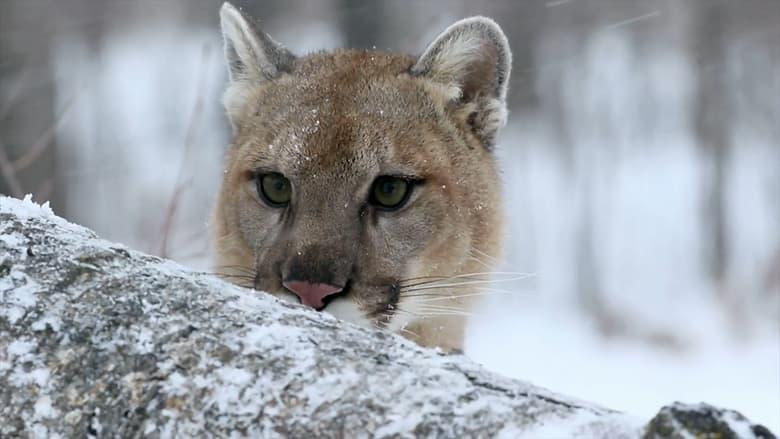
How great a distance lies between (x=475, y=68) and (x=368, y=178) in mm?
1091

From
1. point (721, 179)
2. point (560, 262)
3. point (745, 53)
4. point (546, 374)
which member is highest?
point (745, 53)

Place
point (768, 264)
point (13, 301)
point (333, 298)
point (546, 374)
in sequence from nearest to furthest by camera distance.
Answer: point (13, 301) < point (333, 298) < point (546, 374) < point (768, 264)

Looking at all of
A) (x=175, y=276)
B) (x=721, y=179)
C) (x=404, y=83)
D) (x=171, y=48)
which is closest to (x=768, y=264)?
(x=721, y=179)

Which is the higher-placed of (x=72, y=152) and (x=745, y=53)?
(x=745, y=53)

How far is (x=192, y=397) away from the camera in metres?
1.98

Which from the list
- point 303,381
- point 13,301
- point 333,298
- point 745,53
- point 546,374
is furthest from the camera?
point 745,53

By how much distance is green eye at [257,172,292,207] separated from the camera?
184 inches

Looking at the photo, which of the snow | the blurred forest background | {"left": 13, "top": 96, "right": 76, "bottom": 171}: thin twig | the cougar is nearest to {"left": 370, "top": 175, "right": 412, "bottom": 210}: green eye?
the cougar

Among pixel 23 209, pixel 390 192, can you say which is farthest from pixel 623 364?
pixel 23 209

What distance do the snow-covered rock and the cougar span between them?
1695mm

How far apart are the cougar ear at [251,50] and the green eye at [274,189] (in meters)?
0.82

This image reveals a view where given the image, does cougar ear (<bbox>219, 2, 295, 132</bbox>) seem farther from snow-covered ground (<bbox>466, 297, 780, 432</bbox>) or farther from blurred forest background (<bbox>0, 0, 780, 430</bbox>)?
blurred forest background (<bbox>0, 0, 780, 430</bbox>)

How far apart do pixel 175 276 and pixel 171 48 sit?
1626cm

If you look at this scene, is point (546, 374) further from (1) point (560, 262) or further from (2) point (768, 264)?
(1) point (560, 262)
